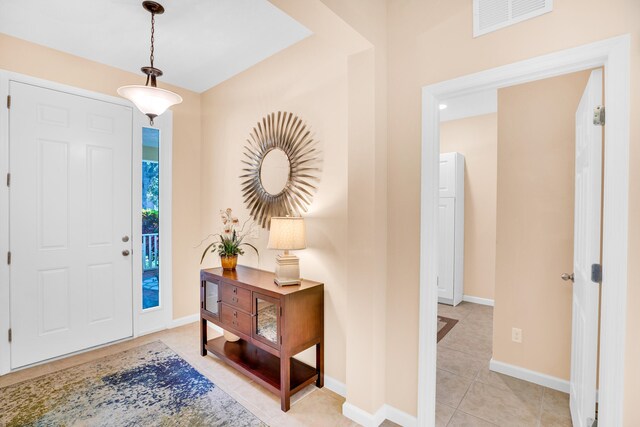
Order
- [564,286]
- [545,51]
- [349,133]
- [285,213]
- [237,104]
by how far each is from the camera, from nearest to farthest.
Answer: [545,51], [349,133], [564,286], [285,213], [237,104]

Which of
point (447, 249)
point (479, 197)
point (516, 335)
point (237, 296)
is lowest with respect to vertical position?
point (516, 335)

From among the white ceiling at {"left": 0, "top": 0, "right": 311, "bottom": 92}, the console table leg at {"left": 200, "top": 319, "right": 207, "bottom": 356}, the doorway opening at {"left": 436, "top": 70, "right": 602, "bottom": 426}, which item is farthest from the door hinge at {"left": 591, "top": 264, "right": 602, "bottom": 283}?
the console table leg at {"left": 200, "top": 319, "right": 207, "bottom": 356}

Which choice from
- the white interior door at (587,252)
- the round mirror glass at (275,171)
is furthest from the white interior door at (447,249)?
the round mirror glass at (275,171)

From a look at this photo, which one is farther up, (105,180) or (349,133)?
(349,133)

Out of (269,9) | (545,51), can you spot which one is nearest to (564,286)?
(545,51)

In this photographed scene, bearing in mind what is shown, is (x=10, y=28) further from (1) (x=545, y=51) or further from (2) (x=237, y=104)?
(1) (x=545, y=51)

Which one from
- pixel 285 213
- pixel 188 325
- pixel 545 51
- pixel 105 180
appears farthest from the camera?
pixel 188 325

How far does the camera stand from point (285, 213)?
2.77 meters

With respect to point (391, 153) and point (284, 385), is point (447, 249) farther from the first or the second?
point (284, 385)

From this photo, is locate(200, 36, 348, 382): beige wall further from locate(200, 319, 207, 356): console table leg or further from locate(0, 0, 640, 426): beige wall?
locate(200, 319, 207, 356): console table leg

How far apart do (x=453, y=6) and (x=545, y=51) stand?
0.58 m

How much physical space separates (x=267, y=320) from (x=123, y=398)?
1.17m

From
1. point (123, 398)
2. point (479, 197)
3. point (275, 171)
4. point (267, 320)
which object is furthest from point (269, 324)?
point (479, 197)

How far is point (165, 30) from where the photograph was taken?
2.49 metres
